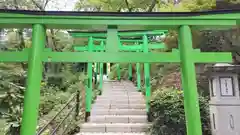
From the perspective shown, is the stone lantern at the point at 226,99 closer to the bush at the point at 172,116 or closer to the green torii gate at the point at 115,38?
the bush at the point at 172,116

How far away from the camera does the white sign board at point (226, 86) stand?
4.15 metres

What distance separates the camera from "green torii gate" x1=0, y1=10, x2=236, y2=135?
8.45 ft

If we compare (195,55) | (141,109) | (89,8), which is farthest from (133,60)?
(89,8)

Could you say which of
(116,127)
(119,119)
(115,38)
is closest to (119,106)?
(119,119)

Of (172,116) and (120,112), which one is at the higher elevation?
(172,116)

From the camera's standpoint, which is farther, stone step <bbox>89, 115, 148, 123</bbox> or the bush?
stone step <bbox>89, 115, 148, 123</bbox>

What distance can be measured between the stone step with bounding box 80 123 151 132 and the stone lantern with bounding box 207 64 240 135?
204 cm

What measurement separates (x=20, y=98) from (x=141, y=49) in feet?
14.4

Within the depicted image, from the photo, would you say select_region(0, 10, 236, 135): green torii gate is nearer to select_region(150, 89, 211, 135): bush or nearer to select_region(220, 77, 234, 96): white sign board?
select_region(220, 77, 234, 96): white sign board

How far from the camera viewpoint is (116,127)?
579 cm

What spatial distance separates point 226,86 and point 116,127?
116 inches

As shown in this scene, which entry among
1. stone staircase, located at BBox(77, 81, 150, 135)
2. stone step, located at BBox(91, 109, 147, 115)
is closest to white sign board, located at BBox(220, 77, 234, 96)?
stone staircase, located at BBox(77, 81, 150, 135)

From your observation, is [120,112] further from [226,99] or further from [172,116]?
[226,99]

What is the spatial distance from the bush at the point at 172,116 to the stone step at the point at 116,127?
65cm
